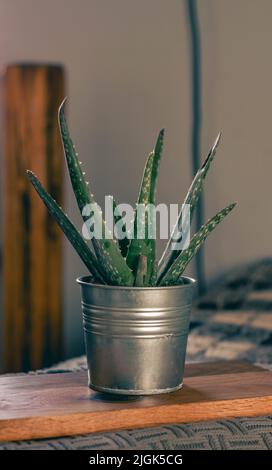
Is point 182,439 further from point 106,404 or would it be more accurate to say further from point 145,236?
point 145,236

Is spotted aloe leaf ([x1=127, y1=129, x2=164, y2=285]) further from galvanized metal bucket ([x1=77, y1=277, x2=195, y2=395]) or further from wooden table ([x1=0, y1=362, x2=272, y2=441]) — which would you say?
wooden table ([x1=0, y1=362, x2=272, y2=441])

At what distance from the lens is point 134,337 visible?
3.19 ft

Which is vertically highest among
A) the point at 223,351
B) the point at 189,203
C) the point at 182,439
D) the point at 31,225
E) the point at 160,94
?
the point at 160,94

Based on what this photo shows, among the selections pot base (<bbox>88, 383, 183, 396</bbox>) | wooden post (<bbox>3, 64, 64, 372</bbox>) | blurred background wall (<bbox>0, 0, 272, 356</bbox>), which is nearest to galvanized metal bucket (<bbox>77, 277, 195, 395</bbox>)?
pot base (<bbox>88, 383, 183, 396</bbox>)

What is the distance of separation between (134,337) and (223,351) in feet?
2.93

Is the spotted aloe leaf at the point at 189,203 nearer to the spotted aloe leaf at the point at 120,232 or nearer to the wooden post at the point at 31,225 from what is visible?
the spotted aloe leaf at the point at 120,232

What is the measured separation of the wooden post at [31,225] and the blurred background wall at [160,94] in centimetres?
18

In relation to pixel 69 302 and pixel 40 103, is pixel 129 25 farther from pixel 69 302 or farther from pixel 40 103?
pixel 69 302

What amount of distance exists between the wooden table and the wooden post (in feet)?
3.79

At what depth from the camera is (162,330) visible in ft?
3.23

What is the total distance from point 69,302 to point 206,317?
20.1 inches

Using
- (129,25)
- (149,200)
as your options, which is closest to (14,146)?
(129,25)

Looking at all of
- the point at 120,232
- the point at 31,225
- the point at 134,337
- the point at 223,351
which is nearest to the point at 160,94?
the point at 31,225

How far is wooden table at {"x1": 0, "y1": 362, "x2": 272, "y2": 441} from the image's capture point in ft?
2.89
